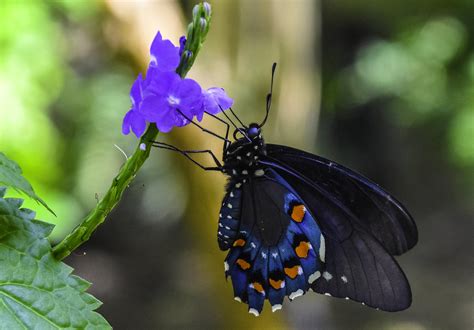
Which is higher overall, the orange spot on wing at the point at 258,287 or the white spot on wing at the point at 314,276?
the white spot on wing at the point at 314,276

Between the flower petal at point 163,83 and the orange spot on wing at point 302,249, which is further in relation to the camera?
the orange spot on wing at point 302,249

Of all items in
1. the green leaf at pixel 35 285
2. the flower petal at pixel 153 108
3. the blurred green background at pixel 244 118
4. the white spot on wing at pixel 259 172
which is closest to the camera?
the green leaf at pixel 35 285

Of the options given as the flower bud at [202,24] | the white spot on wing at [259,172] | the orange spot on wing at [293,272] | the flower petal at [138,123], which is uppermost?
the white spot on wing at [259,172]

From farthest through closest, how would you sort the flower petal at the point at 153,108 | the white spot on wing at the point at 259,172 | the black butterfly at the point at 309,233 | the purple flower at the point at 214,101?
1. the white spot on wing at the point at 259,172
2. the black butterfly at the point at 309,233
3. the purple flower at the point at 214,101
4. the flower petal at the point at 153,108

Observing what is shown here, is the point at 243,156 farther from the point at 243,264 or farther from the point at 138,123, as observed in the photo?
the point at 138,123

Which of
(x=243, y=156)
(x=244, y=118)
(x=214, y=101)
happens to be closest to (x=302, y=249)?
(x=243, y=156)

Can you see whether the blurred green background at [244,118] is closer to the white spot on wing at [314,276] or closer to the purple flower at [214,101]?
the white spot on wing at [314,276]

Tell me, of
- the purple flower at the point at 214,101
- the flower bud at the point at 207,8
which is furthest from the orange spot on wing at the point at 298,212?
the flower bud at the point at 207,8
